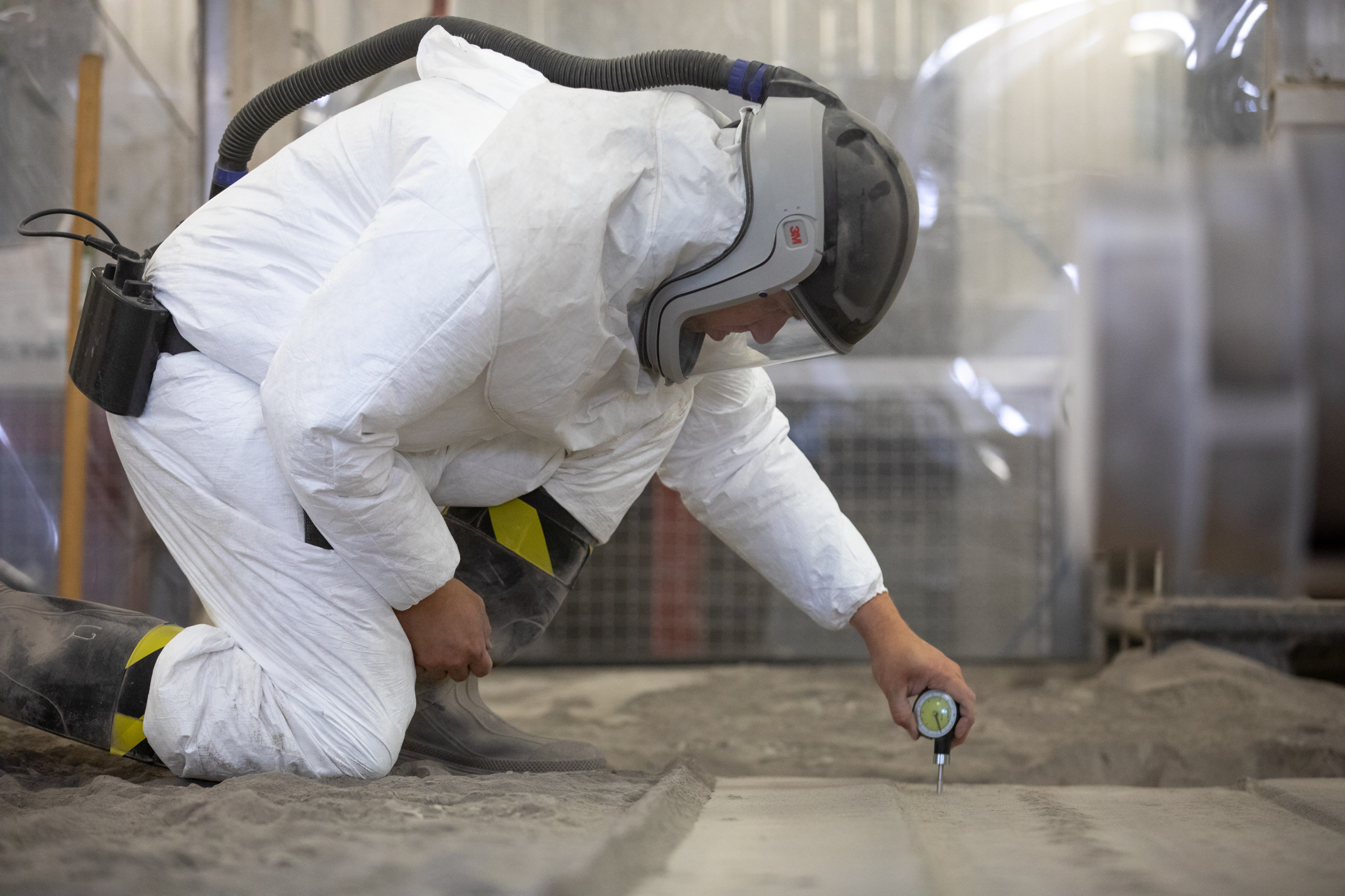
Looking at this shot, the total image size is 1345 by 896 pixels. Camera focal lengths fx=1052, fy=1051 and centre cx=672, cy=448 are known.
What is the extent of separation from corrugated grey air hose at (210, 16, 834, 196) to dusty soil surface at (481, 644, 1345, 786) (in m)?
0.93

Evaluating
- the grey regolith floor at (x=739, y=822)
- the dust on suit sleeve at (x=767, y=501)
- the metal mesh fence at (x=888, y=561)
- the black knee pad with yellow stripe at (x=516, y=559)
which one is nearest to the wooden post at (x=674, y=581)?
the metal mesh fence at (x=888, y=561)

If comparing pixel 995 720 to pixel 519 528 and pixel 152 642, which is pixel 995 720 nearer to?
pixel 519 528

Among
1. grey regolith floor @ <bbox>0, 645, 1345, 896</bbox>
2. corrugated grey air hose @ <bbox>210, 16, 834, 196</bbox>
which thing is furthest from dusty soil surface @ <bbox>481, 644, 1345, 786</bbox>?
corrugated grey air hose @ <bbox>210, 16, 834, 196</bbox>

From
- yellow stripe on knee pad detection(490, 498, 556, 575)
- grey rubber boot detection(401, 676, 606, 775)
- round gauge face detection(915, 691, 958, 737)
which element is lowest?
grey rubber boot detection(401, 676, 606, 775)

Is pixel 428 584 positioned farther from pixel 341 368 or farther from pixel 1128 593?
pixel 1128 593

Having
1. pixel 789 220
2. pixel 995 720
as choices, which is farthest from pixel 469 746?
pixel 995 720

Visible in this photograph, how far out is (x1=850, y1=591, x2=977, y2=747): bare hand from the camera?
120 cm

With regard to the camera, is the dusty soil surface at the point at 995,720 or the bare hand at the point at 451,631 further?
the dusty soil surface at the point at 995,720

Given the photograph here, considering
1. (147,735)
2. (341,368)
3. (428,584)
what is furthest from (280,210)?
(147,735)

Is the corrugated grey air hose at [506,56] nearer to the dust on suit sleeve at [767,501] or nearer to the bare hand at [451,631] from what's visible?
the dust on suit sleeve at [767,501]

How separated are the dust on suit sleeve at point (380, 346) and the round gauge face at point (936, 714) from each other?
616 millimetres

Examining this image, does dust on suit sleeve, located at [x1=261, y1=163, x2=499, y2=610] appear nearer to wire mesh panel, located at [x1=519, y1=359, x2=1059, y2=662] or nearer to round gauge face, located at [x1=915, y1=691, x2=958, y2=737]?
round gauge face, located at [x1=915, y1=691, x2=958, y2=737]

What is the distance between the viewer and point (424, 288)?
952 millimetres

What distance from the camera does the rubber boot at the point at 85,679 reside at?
3.58 ft
